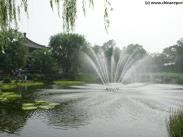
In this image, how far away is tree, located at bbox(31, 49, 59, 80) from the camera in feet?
200

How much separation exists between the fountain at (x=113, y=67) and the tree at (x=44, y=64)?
8.55m

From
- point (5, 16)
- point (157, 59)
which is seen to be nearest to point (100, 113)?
point (5, 16)

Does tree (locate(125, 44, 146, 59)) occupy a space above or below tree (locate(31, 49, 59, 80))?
above

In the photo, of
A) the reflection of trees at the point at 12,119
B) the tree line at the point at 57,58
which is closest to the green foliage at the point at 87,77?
the tree line at the point at 57,58

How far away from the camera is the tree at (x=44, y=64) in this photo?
200ft

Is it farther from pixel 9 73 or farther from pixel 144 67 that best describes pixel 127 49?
pixel 9 73

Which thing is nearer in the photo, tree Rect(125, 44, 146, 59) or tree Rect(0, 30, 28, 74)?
tree Rect(0, 30, 28, 74)

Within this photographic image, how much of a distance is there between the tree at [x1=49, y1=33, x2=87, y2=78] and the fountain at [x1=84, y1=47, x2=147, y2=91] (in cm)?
267

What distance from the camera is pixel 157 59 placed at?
9625 centimetres

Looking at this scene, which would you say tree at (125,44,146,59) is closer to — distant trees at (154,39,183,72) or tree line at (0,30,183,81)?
tree line at (0,30,183,81)

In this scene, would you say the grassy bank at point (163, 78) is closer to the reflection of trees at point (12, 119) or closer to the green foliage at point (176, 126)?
the reflection of trees at point (12, 119)

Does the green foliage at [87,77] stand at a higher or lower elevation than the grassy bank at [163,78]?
higher

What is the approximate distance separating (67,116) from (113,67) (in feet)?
163

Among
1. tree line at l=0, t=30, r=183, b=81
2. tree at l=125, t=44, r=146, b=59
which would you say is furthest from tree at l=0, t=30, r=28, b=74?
tree at l=125, t=44, r=146, b=59
